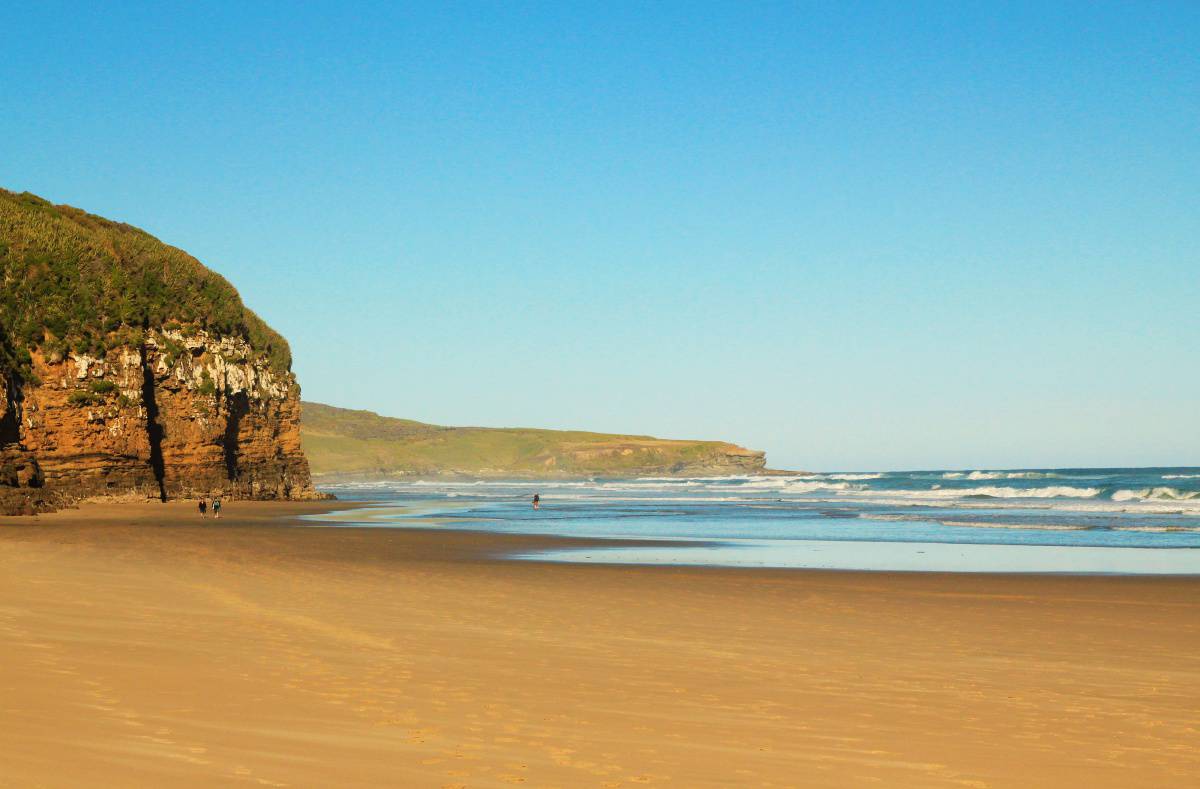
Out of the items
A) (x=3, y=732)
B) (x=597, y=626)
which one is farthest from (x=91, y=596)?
(x=3, y=732)

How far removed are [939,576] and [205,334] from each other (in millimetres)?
47009

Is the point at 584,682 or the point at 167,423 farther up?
the point at 167,423

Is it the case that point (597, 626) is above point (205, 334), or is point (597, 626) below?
below

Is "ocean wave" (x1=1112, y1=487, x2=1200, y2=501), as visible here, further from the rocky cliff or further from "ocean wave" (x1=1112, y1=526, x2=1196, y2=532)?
the rocky cliff

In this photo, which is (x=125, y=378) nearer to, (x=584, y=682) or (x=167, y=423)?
(x=167, y=423)

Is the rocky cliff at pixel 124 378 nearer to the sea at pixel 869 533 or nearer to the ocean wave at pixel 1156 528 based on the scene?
the sea at pixel 869 533

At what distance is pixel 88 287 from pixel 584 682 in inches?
1956

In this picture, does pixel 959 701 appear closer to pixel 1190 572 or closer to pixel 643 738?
pixel 643 738

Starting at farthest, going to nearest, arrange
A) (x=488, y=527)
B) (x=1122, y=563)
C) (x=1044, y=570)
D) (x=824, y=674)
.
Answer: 1. (x=488, y=527)
2. (x=1122, y=563)
3. (x=1044, y=570)
4. (x=824, y=674)

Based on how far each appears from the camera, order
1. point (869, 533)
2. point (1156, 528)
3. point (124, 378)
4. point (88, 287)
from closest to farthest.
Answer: point (869, 533), point (1156, 528), point (124, 378), point (88, 287)

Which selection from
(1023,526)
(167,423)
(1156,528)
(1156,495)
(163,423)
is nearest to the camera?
(1156,528)

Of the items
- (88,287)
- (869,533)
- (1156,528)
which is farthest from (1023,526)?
(88,287)

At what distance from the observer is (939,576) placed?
866 inches

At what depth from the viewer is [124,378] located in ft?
169
